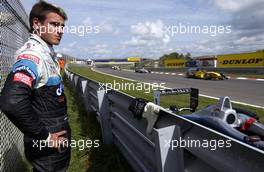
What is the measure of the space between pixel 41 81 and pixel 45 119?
292 millimetres

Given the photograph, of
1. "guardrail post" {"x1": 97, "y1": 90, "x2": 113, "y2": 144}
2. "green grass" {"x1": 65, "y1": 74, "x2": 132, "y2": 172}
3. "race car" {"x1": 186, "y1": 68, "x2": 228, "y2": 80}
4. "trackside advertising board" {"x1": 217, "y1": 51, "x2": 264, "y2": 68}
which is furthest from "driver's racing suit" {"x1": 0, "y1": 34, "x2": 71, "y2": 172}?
"trackside advertising board" {"x1": 217, "y1": 51, "x2": 264, "y2": 68}

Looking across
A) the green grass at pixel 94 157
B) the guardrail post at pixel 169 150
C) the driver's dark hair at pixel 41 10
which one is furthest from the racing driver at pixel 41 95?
the green grass at pixel 94 157

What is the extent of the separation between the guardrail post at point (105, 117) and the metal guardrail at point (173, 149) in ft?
1.76

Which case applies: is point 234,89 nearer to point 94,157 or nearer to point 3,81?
point 94,157

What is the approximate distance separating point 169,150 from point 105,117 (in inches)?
123

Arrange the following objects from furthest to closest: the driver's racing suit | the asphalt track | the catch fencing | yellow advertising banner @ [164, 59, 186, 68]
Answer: yellow advertising banner @ [164, 59, 186, 68] → the asphalt track → the catch fencing → the driver's racing suit

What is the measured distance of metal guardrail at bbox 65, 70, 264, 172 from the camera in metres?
1.69

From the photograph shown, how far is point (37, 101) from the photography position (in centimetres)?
217

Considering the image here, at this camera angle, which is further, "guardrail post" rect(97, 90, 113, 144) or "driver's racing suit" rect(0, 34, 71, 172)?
"guardrail post" rect(97, 90, 113, 144)

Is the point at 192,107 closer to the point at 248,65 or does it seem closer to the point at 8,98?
the point at 8,98

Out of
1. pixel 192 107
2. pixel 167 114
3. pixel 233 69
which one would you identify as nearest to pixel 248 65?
pixel 233 69

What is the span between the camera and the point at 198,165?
226cm

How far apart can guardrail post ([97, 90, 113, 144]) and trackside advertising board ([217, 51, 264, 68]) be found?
26040 millimetres

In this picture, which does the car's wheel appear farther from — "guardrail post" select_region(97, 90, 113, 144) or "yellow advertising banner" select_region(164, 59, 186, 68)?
"yellow advertising banner" select_region(164, 59, 186, 68)
